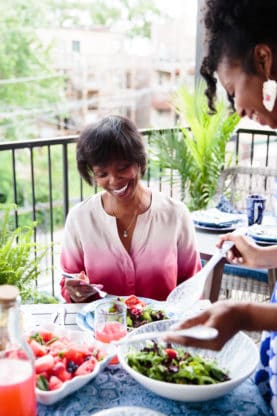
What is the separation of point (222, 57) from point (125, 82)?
12947 mm

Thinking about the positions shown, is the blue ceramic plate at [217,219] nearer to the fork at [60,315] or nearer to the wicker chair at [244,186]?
the wicker chair at [244,186]

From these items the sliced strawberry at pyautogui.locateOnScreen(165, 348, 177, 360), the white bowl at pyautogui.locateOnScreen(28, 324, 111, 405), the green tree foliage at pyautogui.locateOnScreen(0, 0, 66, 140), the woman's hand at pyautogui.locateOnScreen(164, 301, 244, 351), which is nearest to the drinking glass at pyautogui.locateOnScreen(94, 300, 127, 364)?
the white bowl at pyautogui.locateOnScreen(28, 324, 111, 405)

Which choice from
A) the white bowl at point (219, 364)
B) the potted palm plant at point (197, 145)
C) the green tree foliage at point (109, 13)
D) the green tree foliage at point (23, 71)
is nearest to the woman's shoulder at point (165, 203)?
the white bowl at point (219, 364)

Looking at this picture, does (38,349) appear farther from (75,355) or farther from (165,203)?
(165,203)

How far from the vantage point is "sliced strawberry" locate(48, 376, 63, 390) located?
1.04 metres

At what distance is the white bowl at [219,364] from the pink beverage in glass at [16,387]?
23 centimetres

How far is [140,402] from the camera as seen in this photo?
3.53 ft

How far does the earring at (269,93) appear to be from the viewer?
3.34 feet

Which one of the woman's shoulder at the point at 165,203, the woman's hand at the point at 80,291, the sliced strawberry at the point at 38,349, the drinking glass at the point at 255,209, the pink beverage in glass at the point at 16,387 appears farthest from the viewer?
the drinking glass at the point at 255,209

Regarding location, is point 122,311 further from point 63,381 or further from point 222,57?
point 222,57

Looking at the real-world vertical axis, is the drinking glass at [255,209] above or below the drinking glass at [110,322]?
below

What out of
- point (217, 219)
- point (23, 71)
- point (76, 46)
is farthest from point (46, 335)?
point (23, 71)

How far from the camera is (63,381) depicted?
3.52ft

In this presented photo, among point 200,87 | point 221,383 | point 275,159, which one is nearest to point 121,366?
point 221,383
